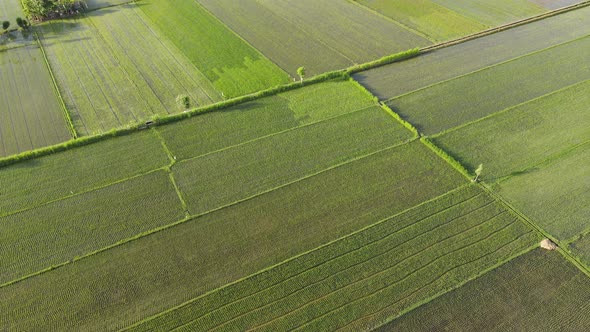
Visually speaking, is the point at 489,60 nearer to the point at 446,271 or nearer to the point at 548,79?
the point at 548,79

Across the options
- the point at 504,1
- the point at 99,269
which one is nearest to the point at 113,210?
the point at 99,269

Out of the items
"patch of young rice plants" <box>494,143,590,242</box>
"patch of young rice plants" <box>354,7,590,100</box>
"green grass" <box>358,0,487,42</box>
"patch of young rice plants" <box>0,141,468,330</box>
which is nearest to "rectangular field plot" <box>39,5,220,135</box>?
"patch of young rice plants" <box>0,141,468,330</box>

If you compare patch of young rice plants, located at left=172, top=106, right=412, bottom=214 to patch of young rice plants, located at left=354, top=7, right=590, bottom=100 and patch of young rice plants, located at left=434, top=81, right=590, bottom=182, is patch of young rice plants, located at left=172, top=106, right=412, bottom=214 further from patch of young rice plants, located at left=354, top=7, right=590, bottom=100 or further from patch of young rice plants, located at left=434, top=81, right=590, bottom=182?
patch of young rice plants, located at left=354, top=7, right=590, bottom=100

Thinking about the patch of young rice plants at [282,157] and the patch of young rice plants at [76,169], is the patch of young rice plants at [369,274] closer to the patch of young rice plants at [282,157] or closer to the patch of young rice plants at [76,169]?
the patch of young rice plants at [282,157]

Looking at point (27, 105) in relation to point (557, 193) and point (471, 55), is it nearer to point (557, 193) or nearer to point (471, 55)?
point (471, 55)

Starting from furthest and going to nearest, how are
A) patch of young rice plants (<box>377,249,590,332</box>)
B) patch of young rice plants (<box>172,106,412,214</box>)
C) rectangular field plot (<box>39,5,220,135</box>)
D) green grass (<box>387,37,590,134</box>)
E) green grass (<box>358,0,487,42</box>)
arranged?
green grass (<box>358,0,487,42</box>) < rectangular field plot (<box>39,5,220,135</box>) < green grass (<box>387,37,590,134</box>) < patch of young rice plants (<box>172,106,412,214</box>) < patch of young rice plants (<box>377,249,590,332</box>)

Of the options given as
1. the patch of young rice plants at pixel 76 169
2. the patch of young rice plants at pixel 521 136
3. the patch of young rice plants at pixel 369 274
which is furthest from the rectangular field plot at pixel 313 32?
the patch of young rice plants at pixel 369 274
